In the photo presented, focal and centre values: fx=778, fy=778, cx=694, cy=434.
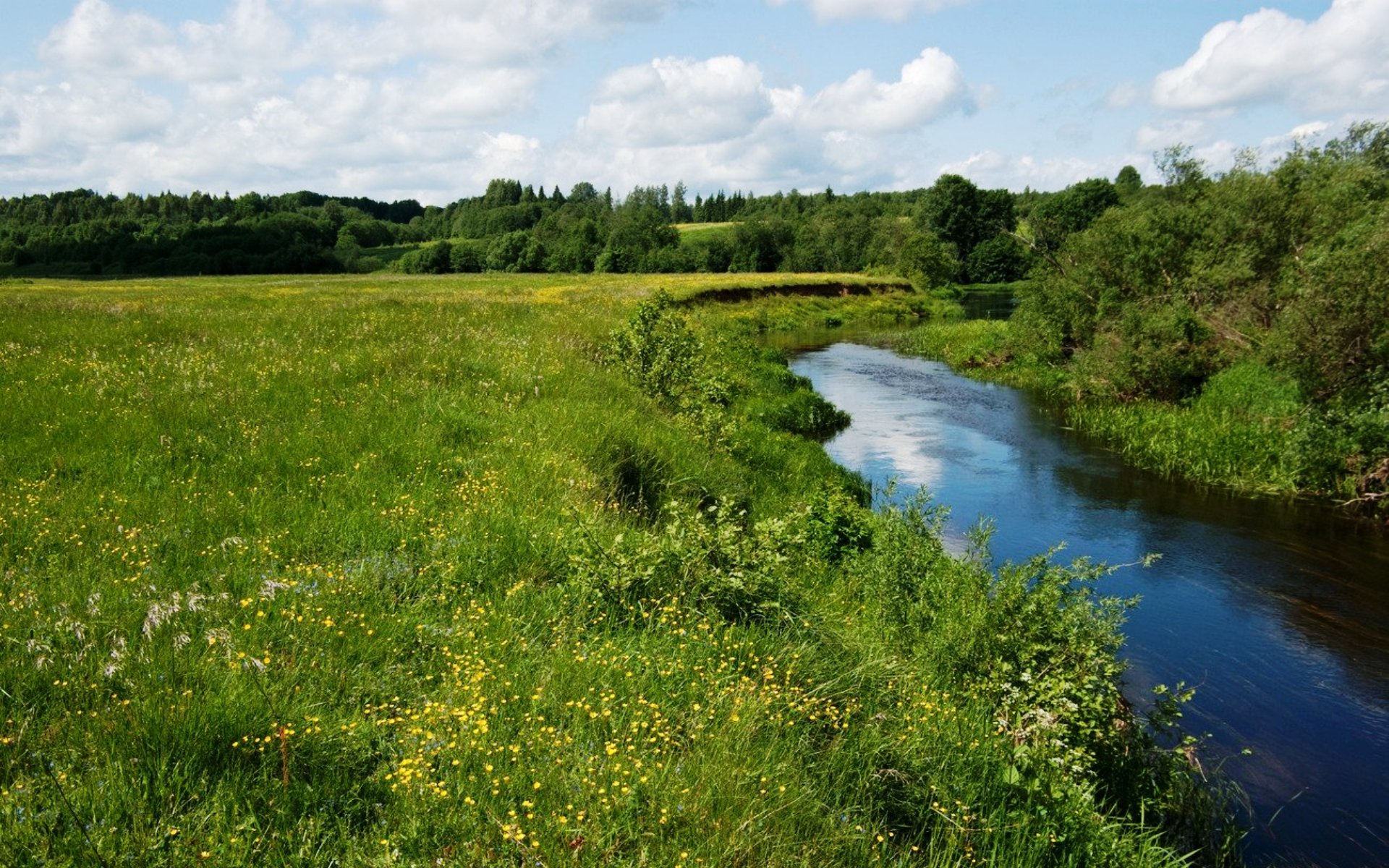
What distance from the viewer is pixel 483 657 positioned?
5.15m

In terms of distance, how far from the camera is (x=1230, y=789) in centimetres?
760

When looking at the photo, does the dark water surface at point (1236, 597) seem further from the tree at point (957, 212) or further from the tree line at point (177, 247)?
the tree at point (957, 212)

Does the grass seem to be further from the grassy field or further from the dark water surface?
the grassy field

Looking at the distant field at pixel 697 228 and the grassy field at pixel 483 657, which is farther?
the distant field at pixel 697 228

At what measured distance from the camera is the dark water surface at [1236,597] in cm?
783

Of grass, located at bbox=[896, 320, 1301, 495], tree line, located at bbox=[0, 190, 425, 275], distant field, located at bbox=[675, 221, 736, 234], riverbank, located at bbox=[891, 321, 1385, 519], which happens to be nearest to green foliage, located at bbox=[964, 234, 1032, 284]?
distant field, located at bbox=[675, 221, 736, 234]

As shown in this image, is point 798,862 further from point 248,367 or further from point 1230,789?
point 248,367

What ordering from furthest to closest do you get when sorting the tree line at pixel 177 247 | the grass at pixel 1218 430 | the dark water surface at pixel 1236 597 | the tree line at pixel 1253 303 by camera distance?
the tree line at pixel 177 247
the grass at pixel 1218 430
the tree line at pixel 1253 303
the dark water surface at pixel 1236 597

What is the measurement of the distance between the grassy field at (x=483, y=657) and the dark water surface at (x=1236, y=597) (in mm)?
1738

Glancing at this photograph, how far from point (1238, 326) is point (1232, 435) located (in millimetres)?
6196

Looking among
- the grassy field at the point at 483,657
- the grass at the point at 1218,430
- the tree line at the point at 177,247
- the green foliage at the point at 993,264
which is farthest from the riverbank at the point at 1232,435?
the green foliage at the point at 993,264

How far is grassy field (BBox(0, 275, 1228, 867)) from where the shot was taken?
3.67 metres

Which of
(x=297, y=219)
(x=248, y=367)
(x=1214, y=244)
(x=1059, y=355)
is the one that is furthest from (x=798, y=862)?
(x=297, y=219)

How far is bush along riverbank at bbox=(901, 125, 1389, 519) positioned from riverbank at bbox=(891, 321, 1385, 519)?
4cm
